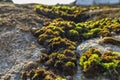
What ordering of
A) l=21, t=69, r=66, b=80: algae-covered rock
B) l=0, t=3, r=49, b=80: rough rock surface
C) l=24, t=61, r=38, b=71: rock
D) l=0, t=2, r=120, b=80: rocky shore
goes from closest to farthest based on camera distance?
l=21, t=69, r=66, b=80: algae-covered rock < l=24, t=61, r=38, b=71: rock < l=0, t=2, r=120, b=80: rocky shore < l=0, t=3, r=49, b=80: rough rock surface

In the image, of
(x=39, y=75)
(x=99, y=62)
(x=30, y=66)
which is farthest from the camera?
(x=30, y=66)

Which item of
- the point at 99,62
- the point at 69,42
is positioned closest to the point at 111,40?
the point at 69,42

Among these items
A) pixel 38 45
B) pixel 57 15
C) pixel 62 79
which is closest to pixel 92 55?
pixel 62 79

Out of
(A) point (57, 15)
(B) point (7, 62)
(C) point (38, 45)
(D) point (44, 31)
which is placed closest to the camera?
(B) point (7, 62)

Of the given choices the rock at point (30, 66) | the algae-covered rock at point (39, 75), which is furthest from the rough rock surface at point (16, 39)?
the algae-covered rock at point (39, 75)

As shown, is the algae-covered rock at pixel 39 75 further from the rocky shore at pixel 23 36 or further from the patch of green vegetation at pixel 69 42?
the patch of green vegetation at pixel 69 42

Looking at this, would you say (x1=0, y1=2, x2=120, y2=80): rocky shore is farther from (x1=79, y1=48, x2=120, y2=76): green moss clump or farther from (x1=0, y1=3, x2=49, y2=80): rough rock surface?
(x1=79, y1=48, x2=120, y2=76): green moss clump

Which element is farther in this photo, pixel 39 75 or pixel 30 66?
pixel 30 66

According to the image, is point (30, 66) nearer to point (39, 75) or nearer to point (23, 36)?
point (39, 75)

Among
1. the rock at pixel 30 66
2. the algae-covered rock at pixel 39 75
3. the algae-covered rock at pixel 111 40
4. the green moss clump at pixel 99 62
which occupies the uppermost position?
the algae-covered rock at pixel 111 40

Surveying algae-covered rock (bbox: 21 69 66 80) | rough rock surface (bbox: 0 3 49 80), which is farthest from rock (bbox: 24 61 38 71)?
algae-covered rock (bbox: 21 69 66 80)

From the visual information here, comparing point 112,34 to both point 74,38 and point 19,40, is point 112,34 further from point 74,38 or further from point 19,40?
point 19,40
